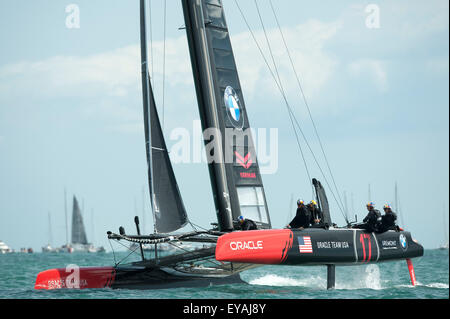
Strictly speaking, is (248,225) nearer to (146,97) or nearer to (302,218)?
(302,218)

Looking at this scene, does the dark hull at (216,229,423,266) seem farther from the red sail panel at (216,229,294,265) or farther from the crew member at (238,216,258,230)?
the crew member at (238,216,258,230)

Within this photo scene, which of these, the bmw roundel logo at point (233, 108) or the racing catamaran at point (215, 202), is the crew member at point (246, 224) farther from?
the bmw roundel logo at point (233, 108)

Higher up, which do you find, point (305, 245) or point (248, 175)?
point (248, 175)

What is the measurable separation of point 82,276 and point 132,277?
90 cm

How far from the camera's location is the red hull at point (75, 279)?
1280 cm

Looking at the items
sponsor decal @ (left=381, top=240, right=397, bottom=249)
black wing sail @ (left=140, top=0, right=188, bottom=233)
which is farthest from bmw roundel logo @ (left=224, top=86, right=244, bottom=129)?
sponsor decal @ (left=381, top=240, right=397, bottom=249)

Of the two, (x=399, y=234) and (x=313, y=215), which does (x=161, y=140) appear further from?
(x=399, y=234)

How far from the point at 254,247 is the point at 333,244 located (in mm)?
1617

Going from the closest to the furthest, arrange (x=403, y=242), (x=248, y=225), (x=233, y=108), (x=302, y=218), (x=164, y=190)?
(x=302, y=218) < (x=248, y=225) < (x=403, y=242) < (x=164, y=190) < (x=233, y=108)

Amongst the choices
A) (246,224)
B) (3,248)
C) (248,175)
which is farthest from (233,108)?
(3,248)

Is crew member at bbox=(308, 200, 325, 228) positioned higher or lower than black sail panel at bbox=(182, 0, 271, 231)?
lower

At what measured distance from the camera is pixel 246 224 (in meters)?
12.5

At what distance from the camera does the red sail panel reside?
1104cm
